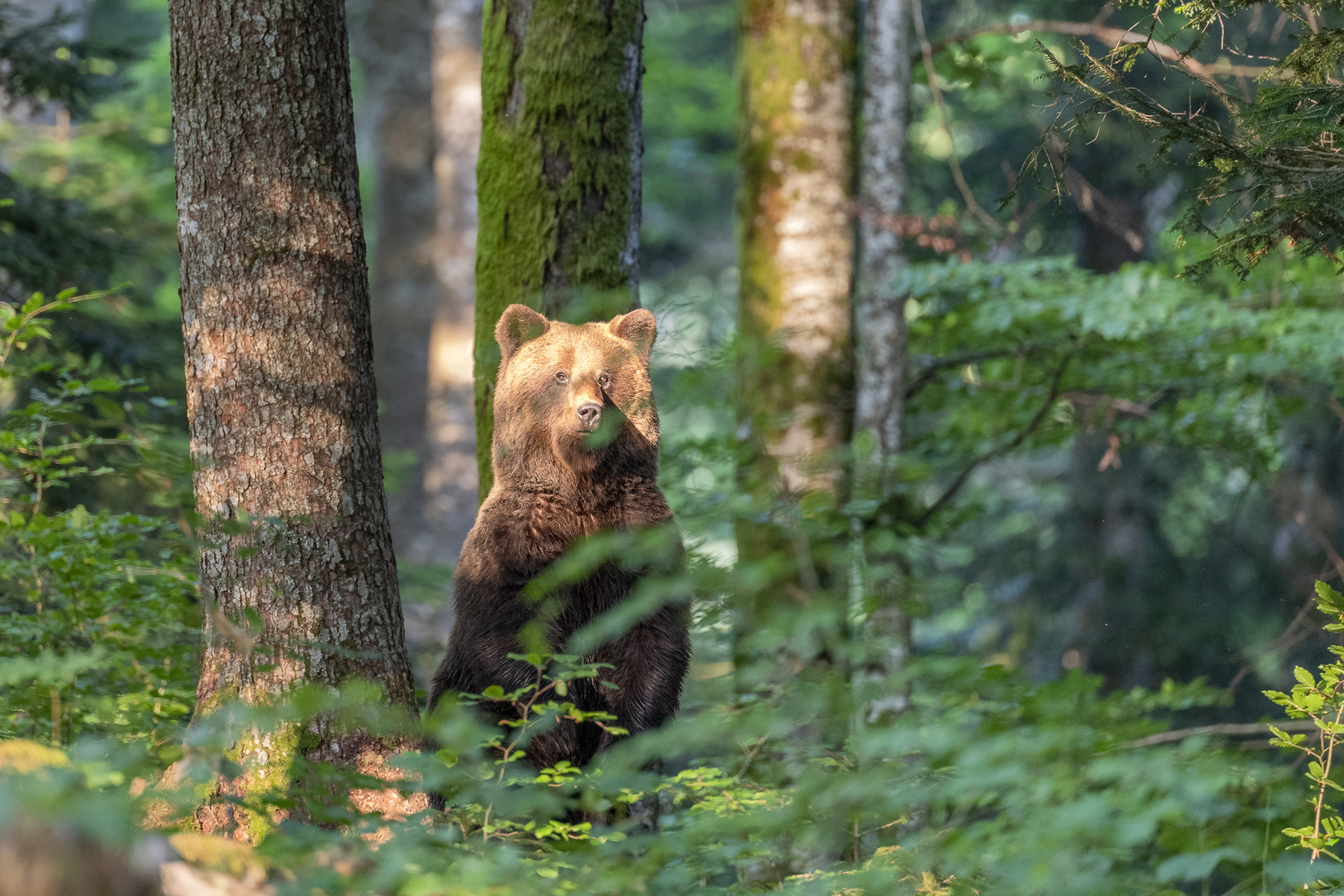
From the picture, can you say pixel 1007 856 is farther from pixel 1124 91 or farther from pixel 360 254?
pixel 360 254

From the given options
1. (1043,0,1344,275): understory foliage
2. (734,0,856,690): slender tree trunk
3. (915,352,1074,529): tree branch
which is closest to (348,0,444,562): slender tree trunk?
(734,0,856,690): slender tree trunk

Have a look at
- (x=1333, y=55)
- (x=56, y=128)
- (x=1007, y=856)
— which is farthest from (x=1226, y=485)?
(x=56, y=128)

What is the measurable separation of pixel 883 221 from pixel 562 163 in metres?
2.95

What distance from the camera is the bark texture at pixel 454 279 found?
10812 mm

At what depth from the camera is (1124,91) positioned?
9.89 feet

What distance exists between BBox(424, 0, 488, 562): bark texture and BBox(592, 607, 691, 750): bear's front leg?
24.7ft

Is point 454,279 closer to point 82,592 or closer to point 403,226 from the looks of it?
point 403,226

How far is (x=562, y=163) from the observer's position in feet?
13.1

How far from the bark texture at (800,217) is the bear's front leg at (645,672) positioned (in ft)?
9.46

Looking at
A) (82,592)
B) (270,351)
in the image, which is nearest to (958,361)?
(270,351)

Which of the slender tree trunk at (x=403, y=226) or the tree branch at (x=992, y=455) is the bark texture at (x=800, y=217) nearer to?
the tree branch at (x=992, y=455)

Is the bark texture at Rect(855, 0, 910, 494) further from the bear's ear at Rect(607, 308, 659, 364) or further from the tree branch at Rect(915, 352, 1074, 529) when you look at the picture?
the bear's ear at Rect(607, 308, 659, 364)

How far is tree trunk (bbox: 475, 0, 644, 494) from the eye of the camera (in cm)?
399

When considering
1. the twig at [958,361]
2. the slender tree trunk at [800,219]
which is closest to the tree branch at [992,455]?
the twig at [958,361]
